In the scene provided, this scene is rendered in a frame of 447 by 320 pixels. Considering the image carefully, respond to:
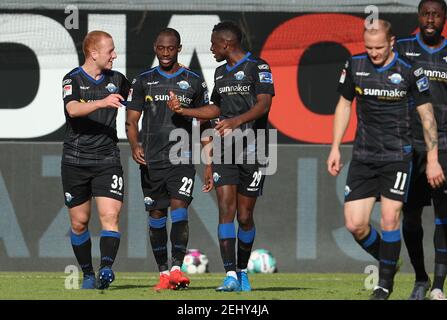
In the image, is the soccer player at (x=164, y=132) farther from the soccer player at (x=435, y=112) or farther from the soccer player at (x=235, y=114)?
the soccer player at (x=435, y=112)

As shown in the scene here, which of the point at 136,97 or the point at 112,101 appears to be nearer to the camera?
the point at 112,101

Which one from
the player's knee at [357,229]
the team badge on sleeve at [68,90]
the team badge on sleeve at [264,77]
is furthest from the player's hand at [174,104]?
the player's knee at [357,229]

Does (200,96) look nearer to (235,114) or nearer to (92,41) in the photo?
(235,114)

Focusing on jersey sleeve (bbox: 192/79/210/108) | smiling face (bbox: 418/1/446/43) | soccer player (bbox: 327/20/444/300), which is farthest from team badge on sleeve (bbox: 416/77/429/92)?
jersey sleeve (bbox: 192/79/210/108)

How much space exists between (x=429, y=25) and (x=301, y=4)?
19.3 ft

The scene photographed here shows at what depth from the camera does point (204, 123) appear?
10.8 metres

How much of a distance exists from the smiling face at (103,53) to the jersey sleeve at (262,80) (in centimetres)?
133

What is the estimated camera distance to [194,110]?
10.4 m

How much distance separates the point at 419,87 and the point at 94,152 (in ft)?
10.4

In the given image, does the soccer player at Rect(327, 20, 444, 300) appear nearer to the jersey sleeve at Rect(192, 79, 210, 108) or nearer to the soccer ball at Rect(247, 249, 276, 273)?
the jersey sleeve at Rect(192, 79, 210, 108)

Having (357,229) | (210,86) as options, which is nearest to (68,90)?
(357,229)

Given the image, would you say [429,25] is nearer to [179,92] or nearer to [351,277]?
[179,92]

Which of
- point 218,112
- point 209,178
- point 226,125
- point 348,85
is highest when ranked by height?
point 348,85
